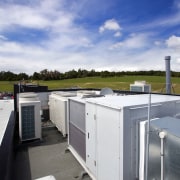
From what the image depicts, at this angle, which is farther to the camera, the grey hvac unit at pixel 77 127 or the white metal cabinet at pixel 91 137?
the grey hvac unit at pixel 77 127

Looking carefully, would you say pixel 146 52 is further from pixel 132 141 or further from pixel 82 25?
pixel 132 141

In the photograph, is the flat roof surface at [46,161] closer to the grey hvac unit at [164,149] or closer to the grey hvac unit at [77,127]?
the grey hvac unit at [77,127]

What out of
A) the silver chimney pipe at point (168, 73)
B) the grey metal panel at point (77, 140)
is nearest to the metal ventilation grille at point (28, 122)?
the grey metal panel at point (77, 140)

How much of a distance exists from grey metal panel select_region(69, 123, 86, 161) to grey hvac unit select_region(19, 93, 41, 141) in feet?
5.46

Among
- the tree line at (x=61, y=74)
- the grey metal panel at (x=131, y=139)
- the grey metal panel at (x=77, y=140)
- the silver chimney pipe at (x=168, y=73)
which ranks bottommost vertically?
the grey metal panel at (x=77, y=140)

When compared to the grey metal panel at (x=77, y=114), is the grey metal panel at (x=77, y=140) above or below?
below

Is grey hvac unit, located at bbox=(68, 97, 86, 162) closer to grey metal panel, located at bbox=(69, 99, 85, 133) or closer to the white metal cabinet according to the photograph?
grey metal panel, located at bbox=(69, 99, 85, 133)

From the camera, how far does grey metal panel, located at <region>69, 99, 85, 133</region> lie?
4.25 m

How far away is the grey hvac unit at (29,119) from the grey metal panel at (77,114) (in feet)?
5.64

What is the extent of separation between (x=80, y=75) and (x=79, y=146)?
1519 inches

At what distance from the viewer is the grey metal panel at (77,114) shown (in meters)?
4.25

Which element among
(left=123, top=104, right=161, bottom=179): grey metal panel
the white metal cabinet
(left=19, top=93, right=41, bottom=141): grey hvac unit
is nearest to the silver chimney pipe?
the white metal cabinet

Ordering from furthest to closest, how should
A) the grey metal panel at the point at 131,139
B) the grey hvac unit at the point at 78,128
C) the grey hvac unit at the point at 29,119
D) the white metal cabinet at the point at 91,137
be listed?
the grey hvac unit at the point at 29,119 < the grey hvac unit at the point at 78,128 < the white metal cabinet at the point at 91,137 < the grey metal panel at the point at 131,139

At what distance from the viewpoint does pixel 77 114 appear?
4617mm
